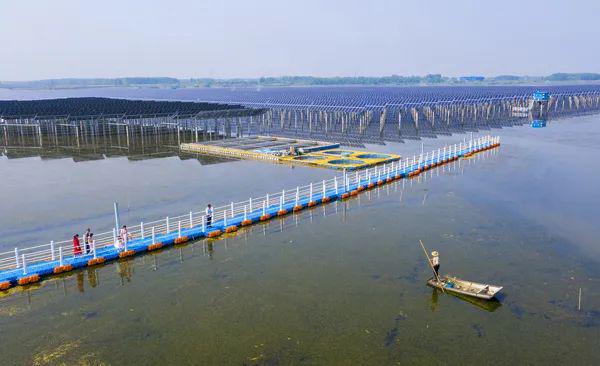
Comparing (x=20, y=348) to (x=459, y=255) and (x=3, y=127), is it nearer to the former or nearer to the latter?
(x=459, y=255)

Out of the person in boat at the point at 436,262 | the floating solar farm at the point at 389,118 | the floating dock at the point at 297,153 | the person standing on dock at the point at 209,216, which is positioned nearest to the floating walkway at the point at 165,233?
the person standing on dock at the point at 209,216

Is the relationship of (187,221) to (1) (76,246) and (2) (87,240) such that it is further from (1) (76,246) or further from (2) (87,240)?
(1) (76,246)

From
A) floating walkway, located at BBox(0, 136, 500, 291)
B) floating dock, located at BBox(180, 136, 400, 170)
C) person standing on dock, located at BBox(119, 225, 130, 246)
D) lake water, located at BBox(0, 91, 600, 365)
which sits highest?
person standing on dock, located at BBox(119, 225, 130, 246)

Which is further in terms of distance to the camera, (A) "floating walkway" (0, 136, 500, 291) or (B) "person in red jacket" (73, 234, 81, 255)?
(B) "person in red jacket" (73, 234, 81, 255)

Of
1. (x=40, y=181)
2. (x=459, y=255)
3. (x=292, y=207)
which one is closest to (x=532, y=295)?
(x=459, y=255)

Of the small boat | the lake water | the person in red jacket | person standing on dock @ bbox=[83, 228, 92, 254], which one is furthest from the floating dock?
the person in red jacket

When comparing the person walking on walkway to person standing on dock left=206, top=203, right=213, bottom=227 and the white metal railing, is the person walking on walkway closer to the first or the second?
the white metal railing

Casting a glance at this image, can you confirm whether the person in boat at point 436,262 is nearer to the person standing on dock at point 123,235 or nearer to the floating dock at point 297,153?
the person standing on dock at point 123,235
